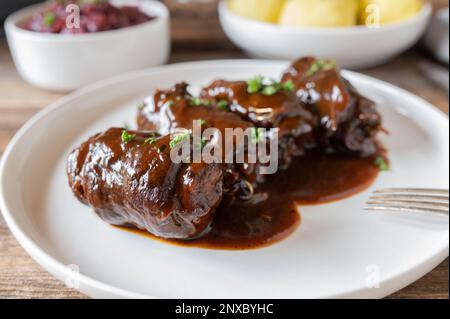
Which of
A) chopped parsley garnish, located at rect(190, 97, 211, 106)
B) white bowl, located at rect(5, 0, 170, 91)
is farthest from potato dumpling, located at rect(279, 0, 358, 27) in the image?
chopped parsley garnish, located at rect(190, 97, 211, 106)

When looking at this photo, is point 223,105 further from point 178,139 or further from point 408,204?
point 408,204

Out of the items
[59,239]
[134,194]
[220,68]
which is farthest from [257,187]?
[220,68]

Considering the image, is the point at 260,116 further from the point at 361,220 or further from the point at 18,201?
the point at 18,201

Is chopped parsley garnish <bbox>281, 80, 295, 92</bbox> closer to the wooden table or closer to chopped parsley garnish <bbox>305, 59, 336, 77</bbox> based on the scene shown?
chopped parsley garnish <bbox>305, 59, 336, 77</bbox>

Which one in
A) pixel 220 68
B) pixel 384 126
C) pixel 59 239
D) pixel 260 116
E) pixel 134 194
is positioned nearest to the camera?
pixel 134 194

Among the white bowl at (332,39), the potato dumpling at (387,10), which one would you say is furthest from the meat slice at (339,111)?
the potato dumpling at (387,10)

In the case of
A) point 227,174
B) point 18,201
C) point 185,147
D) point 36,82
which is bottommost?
point 36,82
